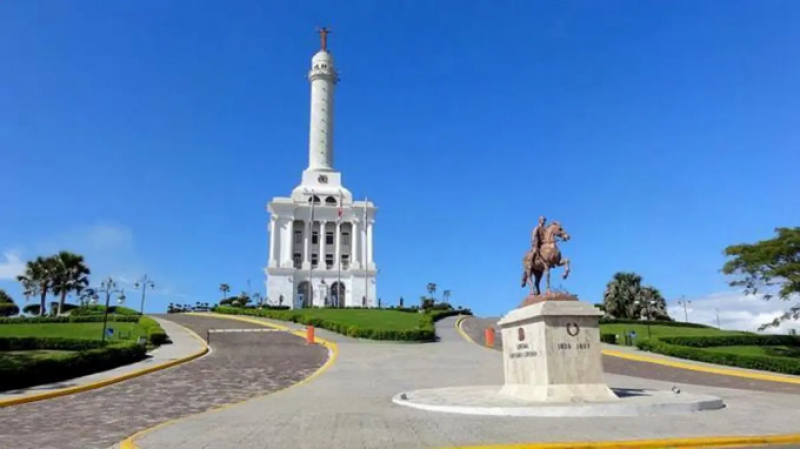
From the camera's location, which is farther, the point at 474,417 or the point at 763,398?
the point at 763,398

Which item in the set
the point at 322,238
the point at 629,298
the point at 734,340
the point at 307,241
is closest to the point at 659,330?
the point at 734,340

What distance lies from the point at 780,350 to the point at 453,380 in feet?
73.0

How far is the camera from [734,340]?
35.4 metres

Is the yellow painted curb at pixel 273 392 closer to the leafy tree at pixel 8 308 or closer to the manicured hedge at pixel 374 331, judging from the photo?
the manicured hedge at pixel 374 331

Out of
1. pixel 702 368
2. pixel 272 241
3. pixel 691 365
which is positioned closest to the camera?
pixel 702 368

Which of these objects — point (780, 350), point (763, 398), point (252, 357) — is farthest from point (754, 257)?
point (252, 357)

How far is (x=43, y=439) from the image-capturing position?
11062 mm

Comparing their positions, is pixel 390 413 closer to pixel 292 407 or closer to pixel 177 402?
pixel 292 407

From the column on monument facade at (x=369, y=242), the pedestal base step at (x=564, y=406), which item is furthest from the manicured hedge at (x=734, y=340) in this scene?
the column on monument facade at (x=369, y=242)

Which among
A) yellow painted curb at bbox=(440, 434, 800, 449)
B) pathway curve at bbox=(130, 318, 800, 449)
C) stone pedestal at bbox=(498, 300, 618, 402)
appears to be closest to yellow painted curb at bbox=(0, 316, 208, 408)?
pathway curve at bbox=(130, 318, 800, 449)

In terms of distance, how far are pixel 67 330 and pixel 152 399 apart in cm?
2908

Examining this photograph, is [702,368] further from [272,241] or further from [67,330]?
[272,241]

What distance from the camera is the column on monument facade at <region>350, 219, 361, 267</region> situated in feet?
266

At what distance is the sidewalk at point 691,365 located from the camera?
2273 cm
